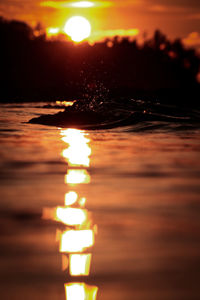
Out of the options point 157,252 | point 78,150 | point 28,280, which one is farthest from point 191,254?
point 78,150

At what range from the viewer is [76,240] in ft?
13.4

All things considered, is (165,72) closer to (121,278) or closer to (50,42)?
(50,42)

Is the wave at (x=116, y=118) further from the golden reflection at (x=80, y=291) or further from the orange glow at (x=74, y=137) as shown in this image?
the golden reflection at (x=80, y=291)

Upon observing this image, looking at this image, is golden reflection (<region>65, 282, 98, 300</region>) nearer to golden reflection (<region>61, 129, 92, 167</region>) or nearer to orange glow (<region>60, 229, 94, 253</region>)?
orange glow (<region>60, 229, 94, 253</region>)

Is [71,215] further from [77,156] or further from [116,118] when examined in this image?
[116,118]

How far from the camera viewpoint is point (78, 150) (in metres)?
9.56

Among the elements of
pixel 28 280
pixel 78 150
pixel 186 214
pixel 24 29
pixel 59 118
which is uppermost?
pixel 24 29

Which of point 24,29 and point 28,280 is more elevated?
point 24,29

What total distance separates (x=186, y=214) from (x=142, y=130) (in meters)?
8.17

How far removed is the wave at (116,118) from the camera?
13867 mm

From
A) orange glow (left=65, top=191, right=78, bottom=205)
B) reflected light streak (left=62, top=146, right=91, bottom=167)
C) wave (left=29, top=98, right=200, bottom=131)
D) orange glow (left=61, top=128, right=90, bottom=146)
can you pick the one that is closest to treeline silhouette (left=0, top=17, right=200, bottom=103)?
wave (left=29, top=98, right=200, bottom=131)

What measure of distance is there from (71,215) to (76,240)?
2.38 ft

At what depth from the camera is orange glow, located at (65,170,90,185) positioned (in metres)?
6.52

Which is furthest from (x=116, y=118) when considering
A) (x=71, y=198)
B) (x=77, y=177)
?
(x=71, y=198)
